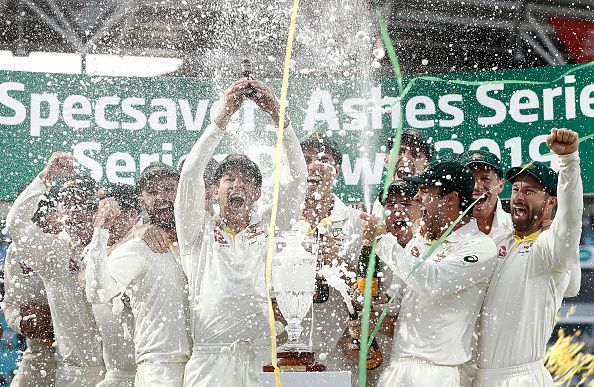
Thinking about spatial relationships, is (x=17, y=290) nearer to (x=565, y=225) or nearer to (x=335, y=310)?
(x=335, y=310)

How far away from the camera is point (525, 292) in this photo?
3.65m

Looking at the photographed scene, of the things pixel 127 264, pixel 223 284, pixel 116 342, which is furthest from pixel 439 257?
pixel 116 342

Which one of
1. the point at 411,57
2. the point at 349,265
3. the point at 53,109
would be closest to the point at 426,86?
the point at 411,57

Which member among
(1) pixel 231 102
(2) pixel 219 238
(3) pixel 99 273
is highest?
(1) pixel 231 102

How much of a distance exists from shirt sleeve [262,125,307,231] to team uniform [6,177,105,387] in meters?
1.06

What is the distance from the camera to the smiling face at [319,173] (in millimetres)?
4172

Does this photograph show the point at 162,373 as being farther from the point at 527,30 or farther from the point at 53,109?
the point at 527,30

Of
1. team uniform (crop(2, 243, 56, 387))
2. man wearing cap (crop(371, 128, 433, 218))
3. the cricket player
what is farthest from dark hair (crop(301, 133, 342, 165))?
team uniform (crop(2, 243, 56, 387))

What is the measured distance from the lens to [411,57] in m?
5.84

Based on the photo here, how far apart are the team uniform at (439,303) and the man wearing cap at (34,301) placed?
1.79 meters

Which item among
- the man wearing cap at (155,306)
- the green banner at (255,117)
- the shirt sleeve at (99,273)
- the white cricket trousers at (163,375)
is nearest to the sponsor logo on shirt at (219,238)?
the man wearing cap at (155,306)

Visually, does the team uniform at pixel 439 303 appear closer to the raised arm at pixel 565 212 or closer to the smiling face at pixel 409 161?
the raised arm at pixel 565 212

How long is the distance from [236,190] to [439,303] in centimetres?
94

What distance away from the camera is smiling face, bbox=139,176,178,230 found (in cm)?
414
